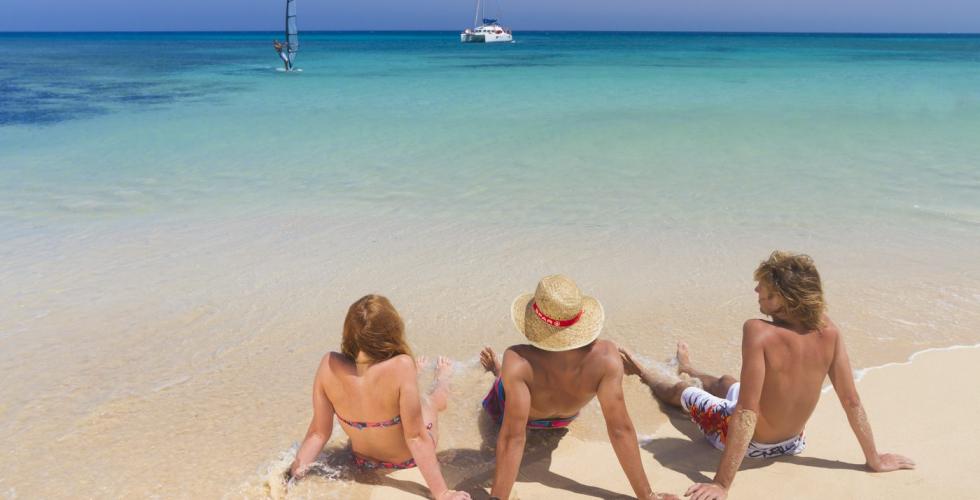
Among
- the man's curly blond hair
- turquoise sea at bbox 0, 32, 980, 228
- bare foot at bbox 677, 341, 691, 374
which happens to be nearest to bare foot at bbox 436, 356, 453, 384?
bare foot at bbox 677, 341, 691, 374

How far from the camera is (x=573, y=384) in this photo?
286 cm

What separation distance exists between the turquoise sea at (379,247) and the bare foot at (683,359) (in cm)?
25

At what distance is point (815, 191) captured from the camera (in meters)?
8.41

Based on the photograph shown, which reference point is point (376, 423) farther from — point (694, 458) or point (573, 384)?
point (694, 458)

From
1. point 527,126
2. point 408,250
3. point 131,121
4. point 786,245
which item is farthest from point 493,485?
point 131,121

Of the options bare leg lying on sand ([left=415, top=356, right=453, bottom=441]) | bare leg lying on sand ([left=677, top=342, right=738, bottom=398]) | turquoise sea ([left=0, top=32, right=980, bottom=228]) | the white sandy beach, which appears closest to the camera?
the white sandy beach

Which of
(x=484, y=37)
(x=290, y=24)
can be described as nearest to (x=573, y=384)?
(x=290, y=24)

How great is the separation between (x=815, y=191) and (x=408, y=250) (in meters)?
5.10

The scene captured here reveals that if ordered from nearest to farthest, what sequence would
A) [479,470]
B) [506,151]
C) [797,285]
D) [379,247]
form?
[797,285]
[479,470]
[379,247]
[506,151]

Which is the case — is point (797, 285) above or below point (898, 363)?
above

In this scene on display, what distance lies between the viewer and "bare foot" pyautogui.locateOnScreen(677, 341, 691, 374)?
158 inches

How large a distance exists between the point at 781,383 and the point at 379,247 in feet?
14.0

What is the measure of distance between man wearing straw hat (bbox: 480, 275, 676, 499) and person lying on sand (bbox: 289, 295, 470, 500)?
0.31 meters

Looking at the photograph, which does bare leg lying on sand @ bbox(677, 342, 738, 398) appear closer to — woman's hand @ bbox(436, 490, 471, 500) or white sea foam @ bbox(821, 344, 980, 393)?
white sea foam @ bbox(821, 344, 980, 393)
